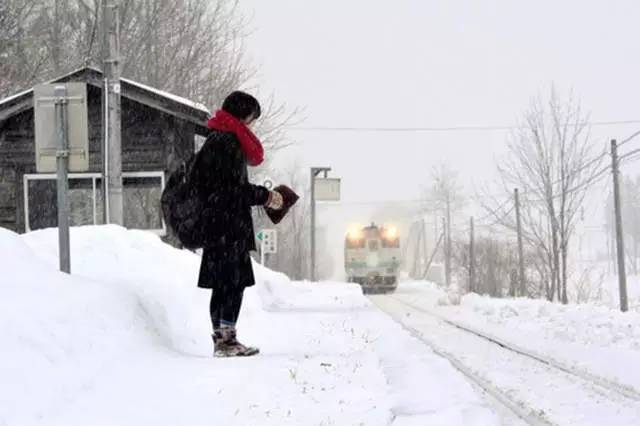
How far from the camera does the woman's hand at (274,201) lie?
5.27m

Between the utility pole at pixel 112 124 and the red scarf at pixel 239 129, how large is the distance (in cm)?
836

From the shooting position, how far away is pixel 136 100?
1606cm

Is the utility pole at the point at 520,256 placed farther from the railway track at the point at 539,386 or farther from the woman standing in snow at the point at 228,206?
the woman standing in snow at the point at 228,206

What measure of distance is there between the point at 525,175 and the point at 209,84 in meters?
13.3

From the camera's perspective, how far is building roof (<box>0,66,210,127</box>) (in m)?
15.5

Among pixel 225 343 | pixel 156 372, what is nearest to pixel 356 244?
pixel 225 343

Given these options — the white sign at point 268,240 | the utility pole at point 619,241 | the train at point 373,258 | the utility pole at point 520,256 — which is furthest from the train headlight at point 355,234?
the utility pole at point 619,241

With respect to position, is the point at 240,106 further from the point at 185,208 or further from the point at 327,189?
the point at 327,189

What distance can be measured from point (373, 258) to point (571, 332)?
2457 centimetres

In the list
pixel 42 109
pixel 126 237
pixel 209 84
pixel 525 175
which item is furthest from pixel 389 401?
pixel 209 84

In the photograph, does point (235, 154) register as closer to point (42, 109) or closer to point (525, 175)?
point (42, 109)

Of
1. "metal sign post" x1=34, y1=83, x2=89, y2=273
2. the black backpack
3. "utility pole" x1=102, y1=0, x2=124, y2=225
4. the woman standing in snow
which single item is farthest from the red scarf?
"utility pole" x1=102, y1=0, x2=124, y2=225

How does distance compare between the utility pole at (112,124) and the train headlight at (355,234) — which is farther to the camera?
the train headlight at (355,234)

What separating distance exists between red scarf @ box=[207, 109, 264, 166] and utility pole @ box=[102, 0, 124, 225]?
27.4 feet
